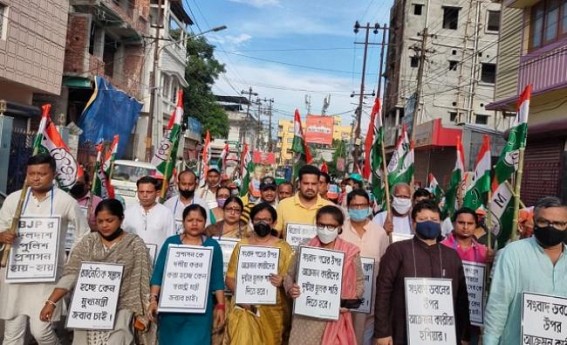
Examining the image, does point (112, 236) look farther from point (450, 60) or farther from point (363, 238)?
point (450, 60)

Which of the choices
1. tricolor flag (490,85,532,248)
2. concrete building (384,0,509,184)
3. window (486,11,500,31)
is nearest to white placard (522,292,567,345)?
tricolor flag (490,85,532,248)

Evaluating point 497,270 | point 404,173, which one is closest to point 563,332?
point 497,270

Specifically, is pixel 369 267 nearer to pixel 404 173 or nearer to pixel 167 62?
pixel 404 173

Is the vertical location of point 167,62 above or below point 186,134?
above

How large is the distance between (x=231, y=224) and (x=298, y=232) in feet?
2.28

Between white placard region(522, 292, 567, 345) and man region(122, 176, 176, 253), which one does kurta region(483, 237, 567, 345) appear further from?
man region(122, 176, 176, 253)

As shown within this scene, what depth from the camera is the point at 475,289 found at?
5.01 meters

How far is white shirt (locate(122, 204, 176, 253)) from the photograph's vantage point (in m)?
5.53

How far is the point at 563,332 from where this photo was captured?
3.52 meters

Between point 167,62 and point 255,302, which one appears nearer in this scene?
point 255,302

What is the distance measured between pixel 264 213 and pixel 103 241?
1.36m

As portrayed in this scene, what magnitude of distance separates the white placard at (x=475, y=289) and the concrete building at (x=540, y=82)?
8.38m

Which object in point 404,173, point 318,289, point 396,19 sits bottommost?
point 318,289

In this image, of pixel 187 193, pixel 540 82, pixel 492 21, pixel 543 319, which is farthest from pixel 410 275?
pixel 492 21
